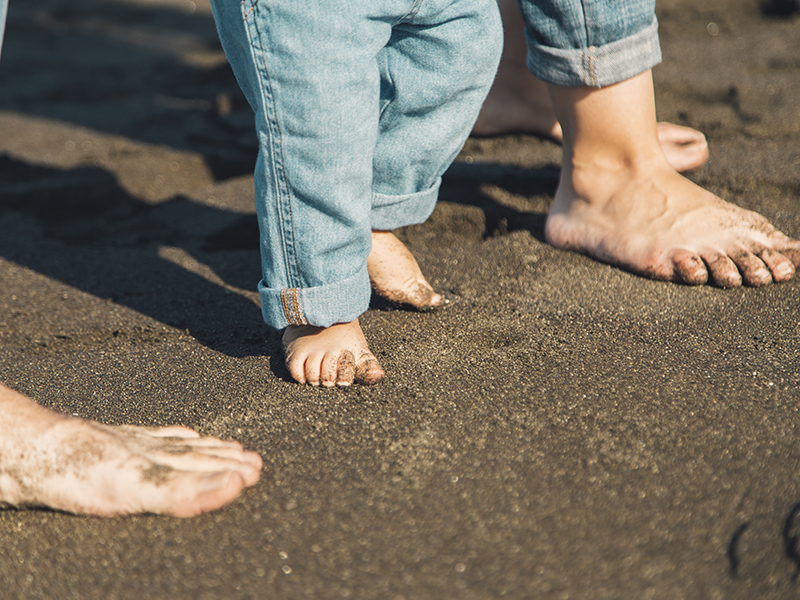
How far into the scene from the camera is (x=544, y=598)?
0.76 meters

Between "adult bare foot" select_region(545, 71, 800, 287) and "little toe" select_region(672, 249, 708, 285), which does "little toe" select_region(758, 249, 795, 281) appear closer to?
"adult bare foot" select_region(545, 71, 800, 287)

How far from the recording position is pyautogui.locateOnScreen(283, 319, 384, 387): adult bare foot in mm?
1157

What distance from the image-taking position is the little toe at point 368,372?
3.80 ft

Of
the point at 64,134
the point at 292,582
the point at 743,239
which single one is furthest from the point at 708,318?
the point at 64,134

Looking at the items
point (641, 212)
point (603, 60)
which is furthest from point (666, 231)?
point (603, 60)

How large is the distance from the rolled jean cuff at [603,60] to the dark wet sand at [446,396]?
362 mm

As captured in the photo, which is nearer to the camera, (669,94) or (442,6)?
(442,6)

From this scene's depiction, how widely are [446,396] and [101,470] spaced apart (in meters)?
0.50

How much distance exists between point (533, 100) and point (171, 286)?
3.69 ft

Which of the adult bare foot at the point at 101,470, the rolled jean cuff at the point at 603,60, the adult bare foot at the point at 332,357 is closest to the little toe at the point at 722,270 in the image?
the rolled jean cuff at the point at 603,60

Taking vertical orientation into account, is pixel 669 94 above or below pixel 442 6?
below

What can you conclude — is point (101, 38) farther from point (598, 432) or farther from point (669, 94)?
point (598, 432)

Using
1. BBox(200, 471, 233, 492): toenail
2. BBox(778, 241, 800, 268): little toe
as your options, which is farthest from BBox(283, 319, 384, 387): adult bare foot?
BBox(778, 241, 800, 268): little toe

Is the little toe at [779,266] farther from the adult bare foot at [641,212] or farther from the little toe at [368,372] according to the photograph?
the little toe at [368,372]
